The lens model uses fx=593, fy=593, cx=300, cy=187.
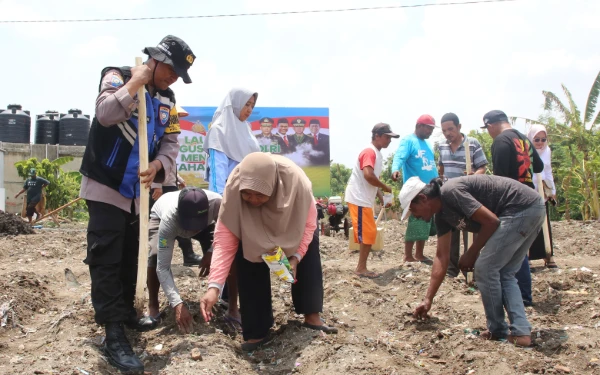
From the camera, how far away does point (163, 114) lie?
3.83 m

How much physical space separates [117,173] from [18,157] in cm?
1846

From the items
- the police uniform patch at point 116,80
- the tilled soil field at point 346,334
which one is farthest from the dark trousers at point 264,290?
the police uniform patch at point 116,80

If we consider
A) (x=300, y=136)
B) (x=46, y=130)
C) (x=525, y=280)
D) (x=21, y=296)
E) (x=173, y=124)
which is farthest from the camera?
(x=46, y=130)

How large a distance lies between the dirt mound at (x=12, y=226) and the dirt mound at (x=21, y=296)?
5.28m

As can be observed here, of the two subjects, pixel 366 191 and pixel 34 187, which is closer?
pixel 366 191

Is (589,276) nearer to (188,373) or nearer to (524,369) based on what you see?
(524,369)

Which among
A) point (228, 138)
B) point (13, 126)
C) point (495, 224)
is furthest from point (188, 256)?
point (13, 126)

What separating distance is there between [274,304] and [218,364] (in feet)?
5.29

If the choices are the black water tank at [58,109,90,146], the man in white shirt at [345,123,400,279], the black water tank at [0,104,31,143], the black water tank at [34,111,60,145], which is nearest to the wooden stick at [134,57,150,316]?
the man in white shirt at [345,123,400,279]

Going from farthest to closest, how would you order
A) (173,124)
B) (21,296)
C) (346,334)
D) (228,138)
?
(21,296) < (228,138) < (346,334) < (173,124)

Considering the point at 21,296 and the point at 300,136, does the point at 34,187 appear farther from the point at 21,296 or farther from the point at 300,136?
the point at 21,296

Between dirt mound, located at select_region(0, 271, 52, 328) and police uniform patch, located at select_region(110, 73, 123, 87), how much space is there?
2.30 m

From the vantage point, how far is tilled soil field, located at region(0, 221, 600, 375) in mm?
3455

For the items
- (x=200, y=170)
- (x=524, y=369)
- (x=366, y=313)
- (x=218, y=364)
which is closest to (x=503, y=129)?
(x=366, y=313)
